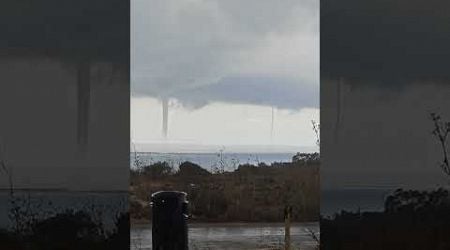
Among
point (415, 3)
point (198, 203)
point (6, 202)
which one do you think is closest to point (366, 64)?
point (415, 3)

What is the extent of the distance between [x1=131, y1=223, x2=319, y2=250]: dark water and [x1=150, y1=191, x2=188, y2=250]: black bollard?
0.60 meters

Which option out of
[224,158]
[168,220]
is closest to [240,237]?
[224,158]

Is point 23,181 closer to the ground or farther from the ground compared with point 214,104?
closer to the ground

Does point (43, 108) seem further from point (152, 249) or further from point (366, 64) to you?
point (366, 64)

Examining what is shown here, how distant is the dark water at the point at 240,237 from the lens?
6141mm

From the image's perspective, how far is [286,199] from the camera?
6328mm

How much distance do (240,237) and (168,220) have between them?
0.97m

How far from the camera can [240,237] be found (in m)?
6.23

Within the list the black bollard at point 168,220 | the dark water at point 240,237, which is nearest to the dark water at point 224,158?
the dark water at point 240,237

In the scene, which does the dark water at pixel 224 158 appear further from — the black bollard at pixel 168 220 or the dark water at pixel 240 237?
the black bollard at pixel 168 220

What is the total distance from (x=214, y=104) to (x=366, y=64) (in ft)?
4.53

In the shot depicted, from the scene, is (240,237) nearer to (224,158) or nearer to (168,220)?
(224,158)

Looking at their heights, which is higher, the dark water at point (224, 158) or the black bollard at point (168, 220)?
the dark water at point (224, 158)

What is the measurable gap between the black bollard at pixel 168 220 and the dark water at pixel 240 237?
0.60 meters
